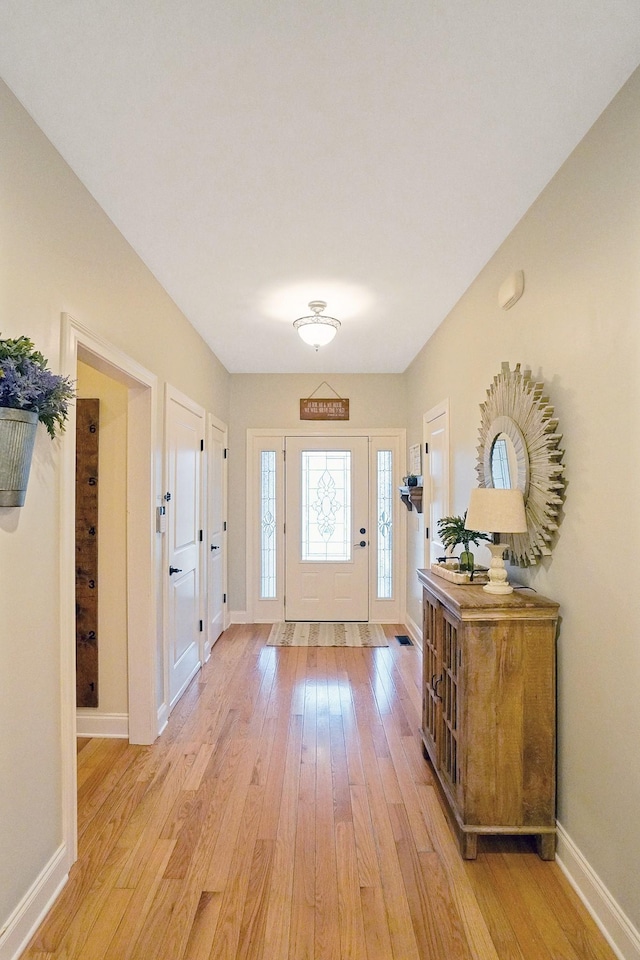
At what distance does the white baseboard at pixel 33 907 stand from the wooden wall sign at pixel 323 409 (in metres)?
4.16

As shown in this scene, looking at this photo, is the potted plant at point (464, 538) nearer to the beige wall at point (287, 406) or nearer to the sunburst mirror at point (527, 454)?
the sunburst mirror at point (527, 454)

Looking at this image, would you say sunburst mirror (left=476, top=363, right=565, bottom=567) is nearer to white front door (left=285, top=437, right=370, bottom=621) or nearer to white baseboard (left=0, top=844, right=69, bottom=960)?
white baseboard (left=0, top=844, right=69, bottom=960)

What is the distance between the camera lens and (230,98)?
1612mm

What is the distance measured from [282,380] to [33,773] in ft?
14.0

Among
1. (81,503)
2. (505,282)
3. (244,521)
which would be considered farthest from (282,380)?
(505,282)

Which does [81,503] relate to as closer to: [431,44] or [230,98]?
[230,98]

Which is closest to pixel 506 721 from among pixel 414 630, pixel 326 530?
pixel 414 630

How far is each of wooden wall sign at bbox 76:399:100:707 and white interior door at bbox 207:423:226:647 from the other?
1.38 meters

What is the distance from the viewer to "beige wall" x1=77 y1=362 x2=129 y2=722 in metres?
2.93

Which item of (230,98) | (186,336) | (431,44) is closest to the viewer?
(431,44)

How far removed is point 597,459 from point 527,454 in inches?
17.9

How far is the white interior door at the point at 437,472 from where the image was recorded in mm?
3725

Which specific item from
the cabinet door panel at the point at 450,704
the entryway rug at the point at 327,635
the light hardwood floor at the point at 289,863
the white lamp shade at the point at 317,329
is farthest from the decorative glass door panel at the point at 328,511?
the cabinet door panel at the point at 450,704

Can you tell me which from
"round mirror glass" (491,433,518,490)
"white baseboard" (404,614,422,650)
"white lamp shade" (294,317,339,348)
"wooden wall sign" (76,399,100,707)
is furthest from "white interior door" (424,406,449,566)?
"wooden wall sign" (76,399,100,707)
